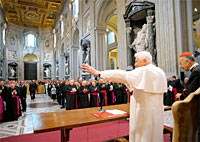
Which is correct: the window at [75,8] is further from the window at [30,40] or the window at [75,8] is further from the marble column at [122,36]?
the window at [30,40]

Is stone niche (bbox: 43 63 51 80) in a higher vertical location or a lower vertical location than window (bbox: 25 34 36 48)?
lower

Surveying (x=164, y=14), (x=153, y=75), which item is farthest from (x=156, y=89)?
(x=164, y=14)

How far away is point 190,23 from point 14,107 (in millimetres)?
7451

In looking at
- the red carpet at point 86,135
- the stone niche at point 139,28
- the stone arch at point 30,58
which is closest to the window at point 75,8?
the stone niche at point 139,28

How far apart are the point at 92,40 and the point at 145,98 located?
442 inches

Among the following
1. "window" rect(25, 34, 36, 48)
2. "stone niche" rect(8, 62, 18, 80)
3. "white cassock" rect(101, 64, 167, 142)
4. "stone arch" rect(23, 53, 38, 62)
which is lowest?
"white cassock" rect(101, 64, 167, 142)

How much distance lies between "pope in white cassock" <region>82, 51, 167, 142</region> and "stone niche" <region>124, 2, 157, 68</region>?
5.00 meters

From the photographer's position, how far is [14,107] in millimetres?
5609

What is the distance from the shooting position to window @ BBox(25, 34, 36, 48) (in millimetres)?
28711

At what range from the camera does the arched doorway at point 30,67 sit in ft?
92.6

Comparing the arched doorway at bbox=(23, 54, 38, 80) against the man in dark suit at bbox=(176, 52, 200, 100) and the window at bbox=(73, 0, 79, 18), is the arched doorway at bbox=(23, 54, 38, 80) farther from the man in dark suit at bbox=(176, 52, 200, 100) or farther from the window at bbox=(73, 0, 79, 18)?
the man in dark suit at bbox=(176, 52, 200, 100)

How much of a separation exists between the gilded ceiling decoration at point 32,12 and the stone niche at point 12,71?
26.0ft

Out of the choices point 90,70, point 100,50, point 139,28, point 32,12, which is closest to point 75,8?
point 100,50

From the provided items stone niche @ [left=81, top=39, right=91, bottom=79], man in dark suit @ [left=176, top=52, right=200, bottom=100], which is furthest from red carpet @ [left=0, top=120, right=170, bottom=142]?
stone niche @ [left=81, top=39, right=91, bottom=79]
